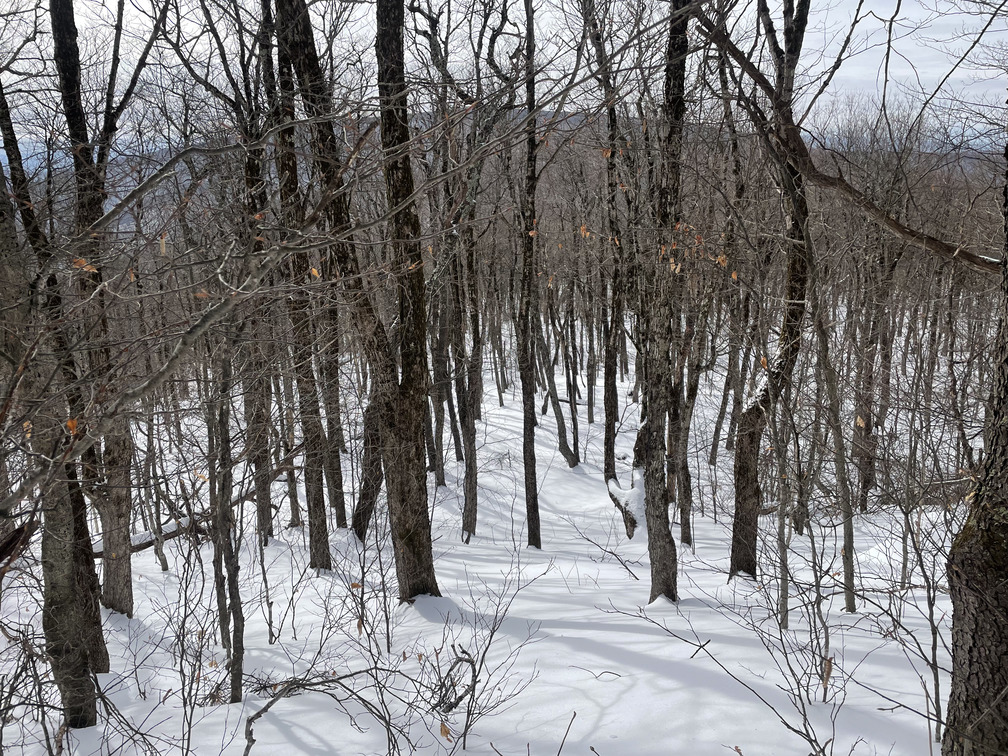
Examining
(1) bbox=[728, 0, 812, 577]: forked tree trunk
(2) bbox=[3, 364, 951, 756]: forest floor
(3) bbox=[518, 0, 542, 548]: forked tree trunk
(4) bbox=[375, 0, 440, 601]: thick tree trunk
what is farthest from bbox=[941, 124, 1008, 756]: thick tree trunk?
(3) bbox=[518, 0, 542, 548]: forked tree trunk

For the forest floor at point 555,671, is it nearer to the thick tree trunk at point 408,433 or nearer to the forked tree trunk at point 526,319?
the thick tree trunk at point 408,433

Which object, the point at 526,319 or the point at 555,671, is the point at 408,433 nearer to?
the point at 555,671

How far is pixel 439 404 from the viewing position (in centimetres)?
1396

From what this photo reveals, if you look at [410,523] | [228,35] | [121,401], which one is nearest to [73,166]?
[228,35]

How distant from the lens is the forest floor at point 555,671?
4.71m

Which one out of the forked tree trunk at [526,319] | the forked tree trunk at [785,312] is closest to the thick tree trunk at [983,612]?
the forked tree trunk at [785,312]

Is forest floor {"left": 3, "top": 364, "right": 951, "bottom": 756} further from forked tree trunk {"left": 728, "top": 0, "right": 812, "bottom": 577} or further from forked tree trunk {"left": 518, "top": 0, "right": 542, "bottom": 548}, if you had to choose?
forked tree trunk {"left": 518, "top": 0, "right": 542, "bottom": 548}

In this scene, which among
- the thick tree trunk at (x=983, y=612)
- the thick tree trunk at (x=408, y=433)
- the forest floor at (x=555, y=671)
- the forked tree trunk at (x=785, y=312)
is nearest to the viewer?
the thick tree trunk at (x=983, y=612)

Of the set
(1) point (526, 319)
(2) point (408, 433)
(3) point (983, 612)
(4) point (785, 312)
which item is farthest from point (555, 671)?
(1) point (526, 319)

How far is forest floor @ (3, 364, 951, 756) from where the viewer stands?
15.5ft

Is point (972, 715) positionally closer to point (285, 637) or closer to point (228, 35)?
point (285, 637)

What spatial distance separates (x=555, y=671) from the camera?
5.97 m

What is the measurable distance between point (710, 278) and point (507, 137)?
11.1 meters

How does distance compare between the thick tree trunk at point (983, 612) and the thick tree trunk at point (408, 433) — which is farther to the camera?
the thick tree trunk at point (408, 433)
